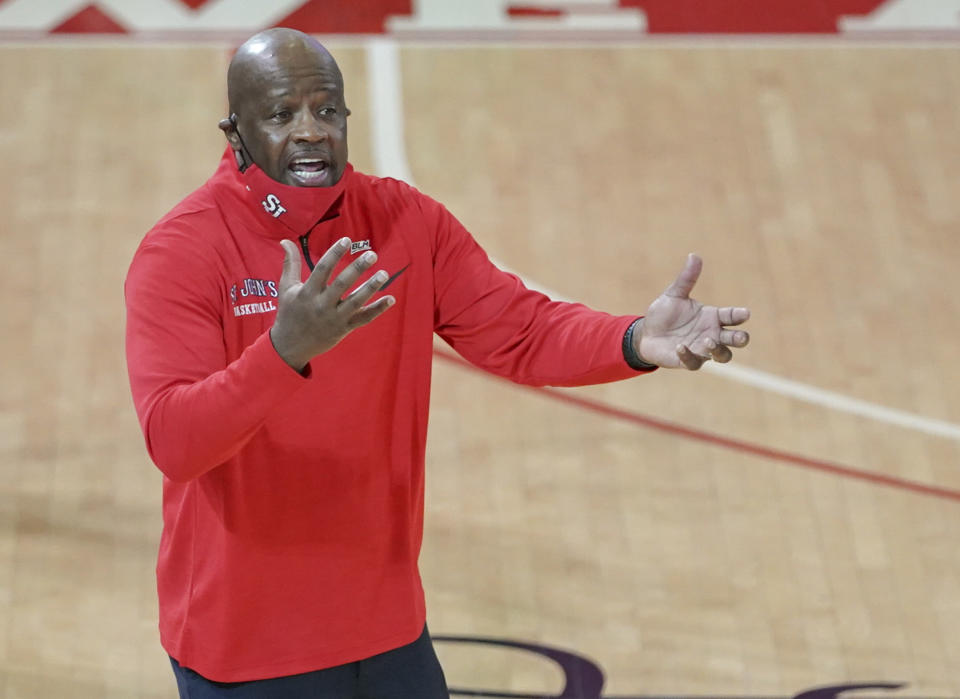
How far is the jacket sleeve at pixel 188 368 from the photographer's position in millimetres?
1991

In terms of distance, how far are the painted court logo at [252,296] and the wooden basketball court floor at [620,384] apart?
207cm

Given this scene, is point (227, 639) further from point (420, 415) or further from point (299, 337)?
point (299, 337)

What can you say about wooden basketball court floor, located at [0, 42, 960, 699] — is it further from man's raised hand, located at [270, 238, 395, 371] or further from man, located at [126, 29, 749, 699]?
man's raised hand, located at [270, 238, 395, 371]

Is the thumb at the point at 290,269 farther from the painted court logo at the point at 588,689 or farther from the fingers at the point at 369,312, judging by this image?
the painted court logo at the point at 588,689

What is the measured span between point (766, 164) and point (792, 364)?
115 centimetres

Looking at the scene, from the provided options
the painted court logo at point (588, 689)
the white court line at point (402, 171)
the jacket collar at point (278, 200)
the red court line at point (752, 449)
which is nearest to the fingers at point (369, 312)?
the jacket collar at point (278, 200)

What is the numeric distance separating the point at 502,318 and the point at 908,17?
501 centimetres

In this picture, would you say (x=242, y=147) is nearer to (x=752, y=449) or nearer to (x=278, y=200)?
(x=278, y=200)

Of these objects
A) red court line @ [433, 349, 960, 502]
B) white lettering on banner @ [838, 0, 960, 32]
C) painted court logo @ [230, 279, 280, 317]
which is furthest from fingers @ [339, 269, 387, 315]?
white lettering on banner @ [838, 0, 960, 32]

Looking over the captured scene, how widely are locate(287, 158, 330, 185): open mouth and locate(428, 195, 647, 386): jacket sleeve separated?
26cm

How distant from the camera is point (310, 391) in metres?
2.35

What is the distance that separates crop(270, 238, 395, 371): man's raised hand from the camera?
1.94 m

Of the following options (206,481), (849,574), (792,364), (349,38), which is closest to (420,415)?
(206,481)

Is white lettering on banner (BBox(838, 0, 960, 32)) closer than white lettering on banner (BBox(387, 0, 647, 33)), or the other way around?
white lettering on banner (BBox(387, 0, 647, 33))
